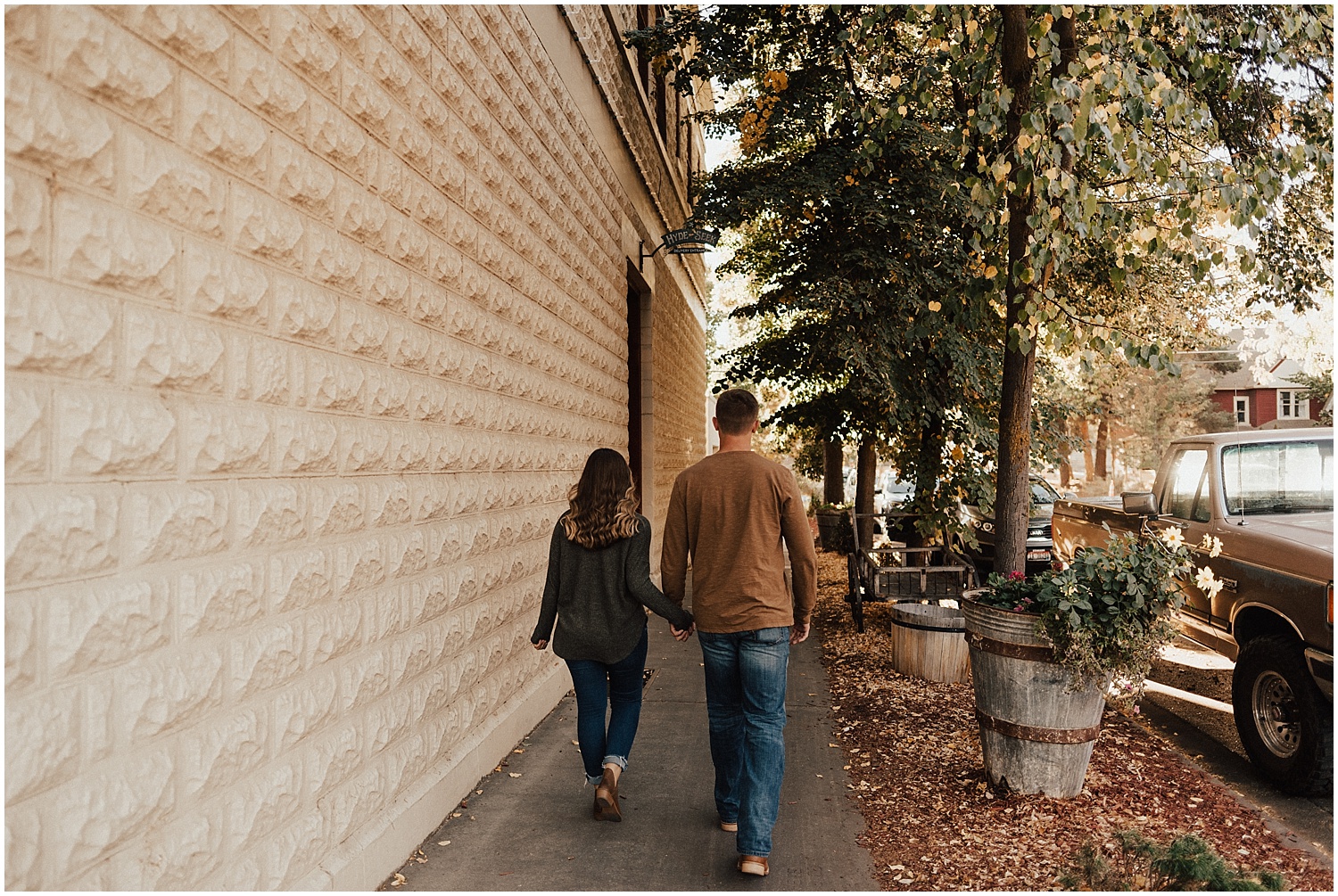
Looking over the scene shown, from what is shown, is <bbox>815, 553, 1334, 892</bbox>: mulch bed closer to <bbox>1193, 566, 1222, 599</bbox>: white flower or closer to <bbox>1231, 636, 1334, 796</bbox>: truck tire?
<bbox>1231, 636, 1334, 796</bbox>: truck tire

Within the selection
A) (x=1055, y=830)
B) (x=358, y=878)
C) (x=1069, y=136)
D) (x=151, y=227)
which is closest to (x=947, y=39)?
(x=1069, y=136)

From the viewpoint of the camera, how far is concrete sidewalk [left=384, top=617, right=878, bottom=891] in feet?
12.9

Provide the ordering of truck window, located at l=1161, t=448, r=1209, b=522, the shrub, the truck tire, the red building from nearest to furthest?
the shrub → the truck tire → truck window, located at l=1161, t=448, r=1209, b=522 → the red building

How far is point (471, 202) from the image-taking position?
5016mm

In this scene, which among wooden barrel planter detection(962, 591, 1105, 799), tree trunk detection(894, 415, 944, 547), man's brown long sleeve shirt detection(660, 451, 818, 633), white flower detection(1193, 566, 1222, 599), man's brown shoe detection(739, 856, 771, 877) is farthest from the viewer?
tree trunk detection(894, 415, 944, 547)

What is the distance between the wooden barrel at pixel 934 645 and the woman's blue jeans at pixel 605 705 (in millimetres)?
3613

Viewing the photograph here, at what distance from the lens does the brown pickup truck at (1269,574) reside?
4.97 m

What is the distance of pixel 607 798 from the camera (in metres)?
4.48

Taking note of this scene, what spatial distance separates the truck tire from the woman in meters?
3.62

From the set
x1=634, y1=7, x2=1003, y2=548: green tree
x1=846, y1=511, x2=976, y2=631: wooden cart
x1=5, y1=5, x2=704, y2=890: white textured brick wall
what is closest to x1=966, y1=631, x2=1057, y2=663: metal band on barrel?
x1=5, y1=5, x2=704, y2=890: white textured brick wall

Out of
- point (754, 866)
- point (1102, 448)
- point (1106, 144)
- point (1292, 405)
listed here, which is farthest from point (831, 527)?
point (1292, 405)

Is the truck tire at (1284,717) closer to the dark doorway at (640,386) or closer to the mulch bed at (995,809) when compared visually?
the mulch bed at (995,809)

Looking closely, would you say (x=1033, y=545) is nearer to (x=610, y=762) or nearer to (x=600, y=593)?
(x=610, y=762)

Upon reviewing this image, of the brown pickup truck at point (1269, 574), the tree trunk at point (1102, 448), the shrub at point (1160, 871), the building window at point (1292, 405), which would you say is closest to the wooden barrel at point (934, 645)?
the brown pickup truck at point (1269, 574)
